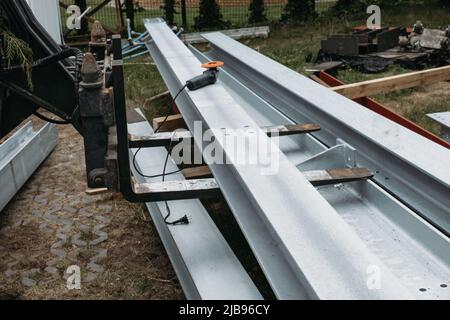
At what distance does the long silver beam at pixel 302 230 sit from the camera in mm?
1622

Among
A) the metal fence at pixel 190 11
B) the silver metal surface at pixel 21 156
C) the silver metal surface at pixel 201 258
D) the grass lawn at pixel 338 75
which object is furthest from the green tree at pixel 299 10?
the silver metal surface at pixel 201 258

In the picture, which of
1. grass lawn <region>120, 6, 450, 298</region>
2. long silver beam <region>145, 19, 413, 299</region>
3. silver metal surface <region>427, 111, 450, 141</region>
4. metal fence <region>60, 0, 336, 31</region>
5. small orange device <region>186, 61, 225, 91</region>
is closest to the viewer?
long silver beam <region>145, 19, 413, 299</region>

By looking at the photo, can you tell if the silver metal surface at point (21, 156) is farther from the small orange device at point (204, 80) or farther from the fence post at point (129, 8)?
the fence post at point (129, 8)

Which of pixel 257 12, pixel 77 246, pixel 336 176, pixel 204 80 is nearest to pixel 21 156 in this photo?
pixel 77 246

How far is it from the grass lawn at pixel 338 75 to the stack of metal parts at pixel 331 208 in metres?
2.24

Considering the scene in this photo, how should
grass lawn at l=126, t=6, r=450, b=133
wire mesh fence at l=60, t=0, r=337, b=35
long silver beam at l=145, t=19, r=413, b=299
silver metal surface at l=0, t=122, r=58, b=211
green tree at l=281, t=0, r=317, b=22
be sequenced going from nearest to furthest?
long silver beam at l=145, t=19, r=413, b=299 < silver metal surface at l=0, t=122, r=58, b=211 < grass lawn at l=126, t=6, r=450, b=133 < green tree at l=281, t=0, r=317, b=22 < wire mesh fence at l=60, t=0, r=337, b=35

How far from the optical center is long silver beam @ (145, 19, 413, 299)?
5.32 ft

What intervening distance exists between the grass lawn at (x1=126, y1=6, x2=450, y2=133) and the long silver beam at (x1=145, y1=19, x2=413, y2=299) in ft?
11.0

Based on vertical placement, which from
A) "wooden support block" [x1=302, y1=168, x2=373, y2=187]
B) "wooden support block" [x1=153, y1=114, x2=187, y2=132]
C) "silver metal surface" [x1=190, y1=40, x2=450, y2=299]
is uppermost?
"wooden support block" [x1=302, y1=168, x2=373, y2=187]

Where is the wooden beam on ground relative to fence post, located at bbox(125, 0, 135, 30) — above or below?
below

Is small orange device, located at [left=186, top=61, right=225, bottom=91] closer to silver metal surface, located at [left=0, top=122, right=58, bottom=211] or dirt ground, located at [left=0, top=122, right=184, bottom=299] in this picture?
dirt ground, located at [left=0, top=122, right=184, bottom=299]

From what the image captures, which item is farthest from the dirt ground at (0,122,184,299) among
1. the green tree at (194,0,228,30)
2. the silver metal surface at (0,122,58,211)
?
the green tree at (194,0,228,30)

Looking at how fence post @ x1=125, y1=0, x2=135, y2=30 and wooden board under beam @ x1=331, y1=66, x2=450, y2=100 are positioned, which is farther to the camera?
fence post @ x1=125, y1=0, x2=135, y2=30
